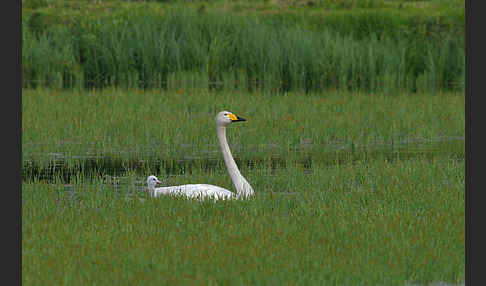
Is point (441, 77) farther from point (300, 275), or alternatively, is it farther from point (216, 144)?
point (300, 275)

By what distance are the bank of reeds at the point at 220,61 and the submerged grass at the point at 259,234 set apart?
12.8m

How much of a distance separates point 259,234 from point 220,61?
57.6 feet

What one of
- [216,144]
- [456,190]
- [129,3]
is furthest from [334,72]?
[129,3]

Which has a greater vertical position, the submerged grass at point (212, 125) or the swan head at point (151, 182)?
the submerged grass at point (212, 125)

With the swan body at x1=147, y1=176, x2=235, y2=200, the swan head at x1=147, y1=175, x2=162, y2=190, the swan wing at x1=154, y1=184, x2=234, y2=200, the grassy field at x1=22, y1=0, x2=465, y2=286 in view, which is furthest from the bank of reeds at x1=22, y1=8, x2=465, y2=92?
the swan wing at x1=154, y1=184, x2=234, y2=200

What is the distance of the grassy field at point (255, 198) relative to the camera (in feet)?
29.3

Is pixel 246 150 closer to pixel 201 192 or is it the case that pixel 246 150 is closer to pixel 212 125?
pixel 212 125

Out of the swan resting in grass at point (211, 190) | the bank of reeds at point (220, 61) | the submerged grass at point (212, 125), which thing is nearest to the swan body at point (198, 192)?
the swan resting in grass at point (211, 190)

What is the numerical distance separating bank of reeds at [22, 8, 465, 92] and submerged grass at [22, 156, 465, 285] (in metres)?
12.8

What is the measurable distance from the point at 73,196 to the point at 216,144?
4983mm

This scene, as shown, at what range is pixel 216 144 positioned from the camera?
1712 centimetres

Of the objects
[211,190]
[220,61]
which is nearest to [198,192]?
[211,190]

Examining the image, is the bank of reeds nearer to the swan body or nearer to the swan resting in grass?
the swan resting in grass

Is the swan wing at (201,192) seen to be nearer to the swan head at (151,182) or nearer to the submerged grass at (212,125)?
the swan head at (151,182)
